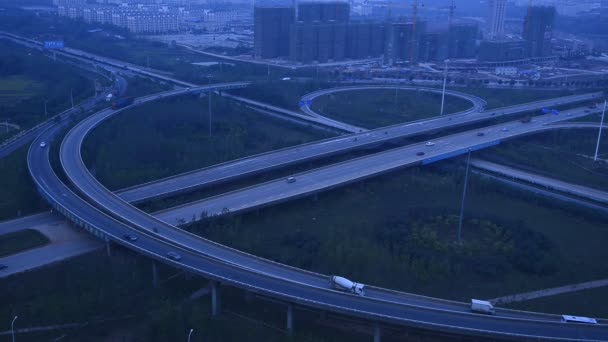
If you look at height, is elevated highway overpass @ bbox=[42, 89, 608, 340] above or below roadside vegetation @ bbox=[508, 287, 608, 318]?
above

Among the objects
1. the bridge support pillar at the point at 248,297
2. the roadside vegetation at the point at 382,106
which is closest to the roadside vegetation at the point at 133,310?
the bridge support pillar at the point at 248,297

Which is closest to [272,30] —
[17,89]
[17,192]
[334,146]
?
[17,89]

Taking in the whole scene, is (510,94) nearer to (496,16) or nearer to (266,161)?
(266,161)

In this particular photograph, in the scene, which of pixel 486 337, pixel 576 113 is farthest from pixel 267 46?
pixel 486 337

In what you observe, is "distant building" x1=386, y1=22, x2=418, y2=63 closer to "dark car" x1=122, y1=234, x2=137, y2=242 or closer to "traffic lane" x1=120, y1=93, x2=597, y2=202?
"traffic lane" x1=120, y1=93, x2=597, y2=202

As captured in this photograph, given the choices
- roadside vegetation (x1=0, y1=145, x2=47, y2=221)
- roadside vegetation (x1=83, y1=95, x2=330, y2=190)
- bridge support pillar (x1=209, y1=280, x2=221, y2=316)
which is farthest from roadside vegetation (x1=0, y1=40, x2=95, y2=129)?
bridge support pillar (x1=209, y1=280, x2=221, y2=316)

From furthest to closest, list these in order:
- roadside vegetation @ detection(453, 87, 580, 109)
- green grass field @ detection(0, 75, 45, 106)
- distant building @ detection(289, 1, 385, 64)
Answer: distant building @ detection(289, 1, 385, 64) < roadside vegetation @ detection(453, 87, 580, 109) < green grass field @ detection(0, 75, 45, 106)

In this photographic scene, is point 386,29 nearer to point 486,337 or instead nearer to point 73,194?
point 73,194
